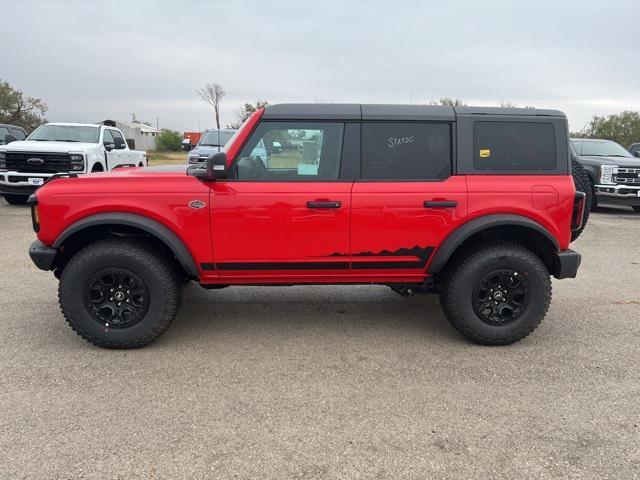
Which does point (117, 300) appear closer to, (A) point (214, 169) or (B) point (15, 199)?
(A) point (214, 169)

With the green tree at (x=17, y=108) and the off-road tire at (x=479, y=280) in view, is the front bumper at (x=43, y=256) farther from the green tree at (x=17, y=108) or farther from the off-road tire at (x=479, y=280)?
the green tree at (x=17, y=108)

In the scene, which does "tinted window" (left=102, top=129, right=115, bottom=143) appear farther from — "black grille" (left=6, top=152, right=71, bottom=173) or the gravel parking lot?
the gravel parking lot

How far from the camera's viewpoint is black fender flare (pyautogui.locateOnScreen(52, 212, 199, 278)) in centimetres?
348

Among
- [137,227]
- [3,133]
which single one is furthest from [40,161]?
[137,227]

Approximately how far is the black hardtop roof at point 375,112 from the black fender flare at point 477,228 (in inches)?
31.3

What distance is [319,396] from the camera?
3062 mm

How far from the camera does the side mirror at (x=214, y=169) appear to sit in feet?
11.4

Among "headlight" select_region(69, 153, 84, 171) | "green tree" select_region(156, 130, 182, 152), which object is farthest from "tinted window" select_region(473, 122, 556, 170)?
"green tree" select_region(156, 130, 182, 152)

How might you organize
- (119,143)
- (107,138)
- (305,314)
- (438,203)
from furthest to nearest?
(119,143)
(107,138)
(305,314)
(438,203)

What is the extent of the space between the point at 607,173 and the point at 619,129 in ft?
129

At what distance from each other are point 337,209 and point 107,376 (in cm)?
195

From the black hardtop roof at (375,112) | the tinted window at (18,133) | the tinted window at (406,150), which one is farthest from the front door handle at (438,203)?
the tinted window at (18,133)

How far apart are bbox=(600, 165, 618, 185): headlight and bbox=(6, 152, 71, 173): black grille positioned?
453 inches

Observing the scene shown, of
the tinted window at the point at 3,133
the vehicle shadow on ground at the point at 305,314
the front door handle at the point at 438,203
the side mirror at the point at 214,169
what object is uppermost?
the tinted window at the point at 3,133
